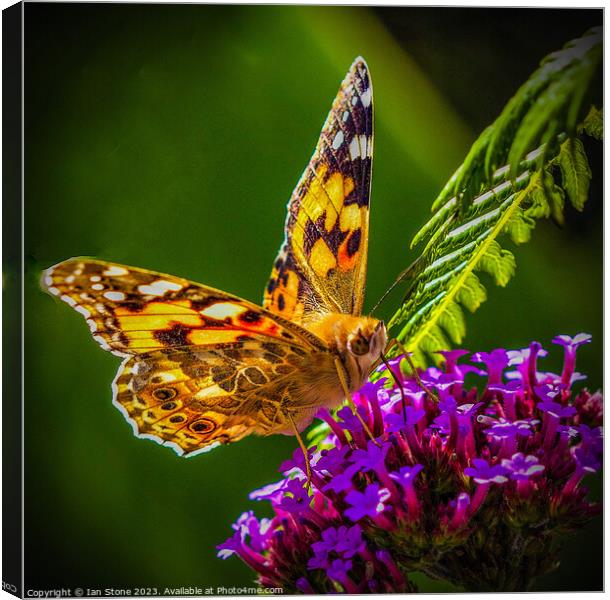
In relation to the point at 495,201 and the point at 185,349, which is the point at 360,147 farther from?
the point at 185,349

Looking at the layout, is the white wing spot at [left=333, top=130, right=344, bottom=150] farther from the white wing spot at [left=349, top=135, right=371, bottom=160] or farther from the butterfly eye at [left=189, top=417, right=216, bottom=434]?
the butterfly eye at [left=189, top=417, right=216, bottom=434]

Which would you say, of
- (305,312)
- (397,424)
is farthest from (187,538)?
(397,424)

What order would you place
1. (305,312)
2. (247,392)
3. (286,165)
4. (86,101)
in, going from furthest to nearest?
(286,165)
(86,101)
(305,312)
(247,392)

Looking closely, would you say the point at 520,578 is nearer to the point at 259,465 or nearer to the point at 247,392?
the point at 247,392

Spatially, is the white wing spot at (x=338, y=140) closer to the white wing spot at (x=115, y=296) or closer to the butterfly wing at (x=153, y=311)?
the butterfly wing at (x=153, y=311)

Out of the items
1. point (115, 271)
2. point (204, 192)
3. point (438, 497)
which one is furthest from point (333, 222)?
point (438, 497)

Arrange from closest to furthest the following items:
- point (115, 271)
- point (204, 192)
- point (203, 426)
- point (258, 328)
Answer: point (115, 271)
point (258, 328)
point (203, 426)
point (204, 192)
